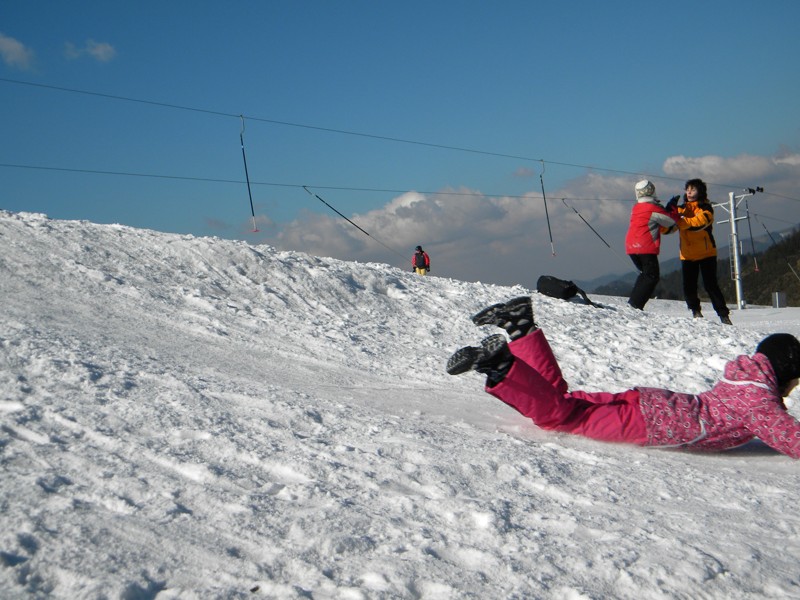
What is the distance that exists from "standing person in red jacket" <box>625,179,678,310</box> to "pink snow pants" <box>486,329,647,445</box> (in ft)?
16.9

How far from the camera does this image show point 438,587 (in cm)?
180

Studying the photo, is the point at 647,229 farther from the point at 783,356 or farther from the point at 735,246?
the point at 735,246

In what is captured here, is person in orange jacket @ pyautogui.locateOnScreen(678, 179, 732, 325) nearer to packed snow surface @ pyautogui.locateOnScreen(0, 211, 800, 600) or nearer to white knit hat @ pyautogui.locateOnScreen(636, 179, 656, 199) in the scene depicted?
white knit hat @ pyautogui.locateOnScreen(636, 179, 656, 199)

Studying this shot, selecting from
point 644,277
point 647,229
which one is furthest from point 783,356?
point 644,277

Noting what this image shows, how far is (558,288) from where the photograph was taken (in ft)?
27.5

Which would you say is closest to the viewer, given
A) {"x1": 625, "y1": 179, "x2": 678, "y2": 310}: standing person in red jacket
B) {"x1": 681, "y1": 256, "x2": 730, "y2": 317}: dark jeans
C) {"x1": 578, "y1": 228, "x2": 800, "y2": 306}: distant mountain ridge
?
{"x1": 625, "y1": 179, "x2": 678, "y2": 310}: standing person in red jacket

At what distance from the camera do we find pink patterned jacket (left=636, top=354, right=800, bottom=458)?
315 cm

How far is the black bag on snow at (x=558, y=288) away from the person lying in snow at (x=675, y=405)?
196 inches

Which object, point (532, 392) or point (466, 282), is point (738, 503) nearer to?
point (532, 392)

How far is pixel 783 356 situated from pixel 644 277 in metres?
5.34

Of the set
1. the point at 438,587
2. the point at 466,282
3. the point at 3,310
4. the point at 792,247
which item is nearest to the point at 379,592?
the point at 438,587

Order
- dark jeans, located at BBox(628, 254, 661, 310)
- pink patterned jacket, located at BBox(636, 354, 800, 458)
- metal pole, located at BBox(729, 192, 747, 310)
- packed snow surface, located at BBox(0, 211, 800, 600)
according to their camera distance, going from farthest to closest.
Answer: metal pole, located at BBox(729, 192, 747, 310) → dark jeans, located at BBox(628, 254, 661, 310) → pink patterned jacket, located at BBox(636, 354, 800, 458) → packed snow surface, located at BBox(0, 211, 800, 600)

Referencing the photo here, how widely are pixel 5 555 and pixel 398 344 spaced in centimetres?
409

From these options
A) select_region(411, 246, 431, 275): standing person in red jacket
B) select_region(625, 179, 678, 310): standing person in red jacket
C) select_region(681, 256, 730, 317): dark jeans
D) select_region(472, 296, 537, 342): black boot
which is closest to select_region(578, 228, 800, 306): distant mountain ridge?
select_region(411, 246, 431, 275): standing person in red jacket
